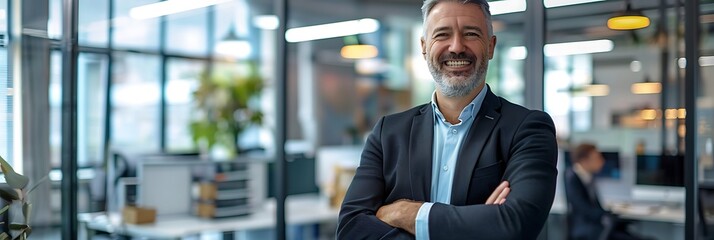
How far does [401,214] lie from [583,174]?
4.88 metres

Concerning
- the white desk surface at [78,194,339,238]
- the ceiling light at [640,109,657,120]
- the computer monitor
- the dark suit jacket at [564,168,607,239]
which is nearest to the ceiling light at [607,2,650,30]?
the dark suit jacket at [564,168,607,239]

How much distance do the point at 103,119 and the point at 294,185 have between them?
3939 mm

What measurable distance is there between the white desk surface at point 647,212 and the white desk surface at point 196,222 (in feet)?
6.83

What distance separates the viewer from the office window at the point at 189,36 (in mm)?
9523

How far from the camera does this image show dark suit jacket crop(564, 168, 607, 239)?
5.76 m

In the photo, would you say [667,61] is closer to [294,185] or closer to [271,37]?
[294,185]

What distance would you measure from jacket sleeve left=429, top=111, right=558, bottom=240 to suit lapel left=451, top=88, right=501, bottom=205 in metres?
0.07

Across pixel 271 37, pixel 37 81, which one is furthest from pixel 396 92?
pixel 37 81

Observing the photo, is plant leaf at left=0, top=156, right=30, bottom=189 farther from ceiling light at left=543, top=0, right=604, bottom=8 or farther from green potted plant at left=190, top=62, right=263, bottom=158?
green potted plant at left=190, top=62, right=263, bottom=158

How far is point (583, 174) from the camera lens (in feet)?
20.4

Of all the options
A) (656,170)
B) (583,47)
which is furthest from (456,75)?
(583,47)

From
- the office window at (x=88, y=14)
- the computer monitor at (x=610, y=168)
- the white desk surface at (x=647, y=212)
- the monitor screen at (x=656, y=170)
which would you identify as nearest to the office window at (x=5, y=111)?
the office window at (x=88, y=14)

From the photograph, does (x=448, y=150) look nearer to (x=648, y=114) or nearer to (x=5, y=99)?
(x=5, y=99)

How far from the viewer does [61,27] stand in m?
3.98
